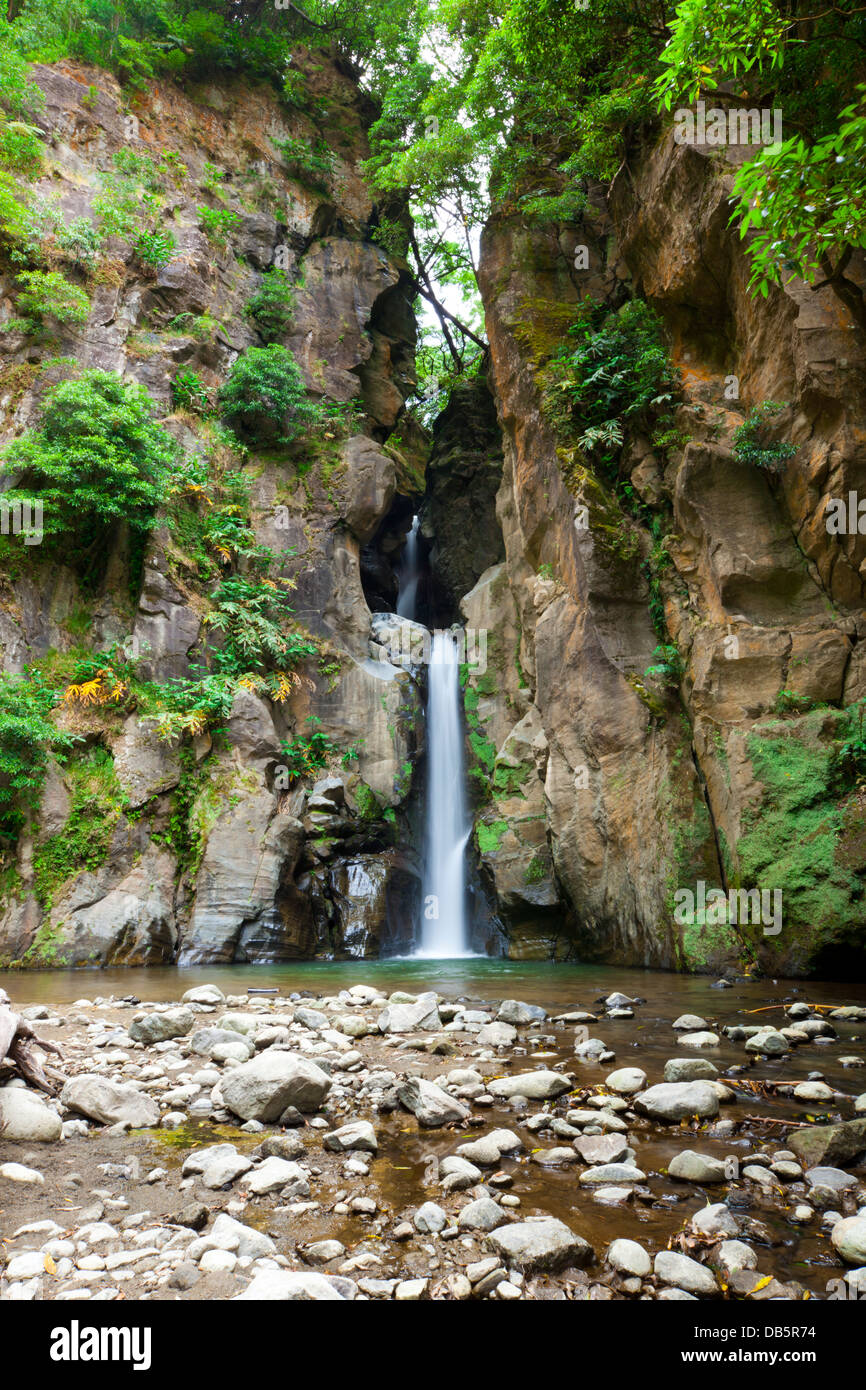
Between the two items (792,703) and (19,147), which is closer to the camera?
(792,703)

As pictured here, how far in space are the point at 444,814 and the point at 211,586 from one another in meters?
7.33

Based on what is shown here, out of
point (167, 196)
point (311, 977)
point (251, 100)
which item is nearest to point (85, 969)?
point (311, 977)

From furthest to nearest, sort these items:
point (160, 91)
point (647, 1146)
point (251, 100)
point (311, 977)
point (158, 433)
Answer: point (251, 100)
point (160, 91)
point (158, 433)
point (311, 977)
point (647, 1146)

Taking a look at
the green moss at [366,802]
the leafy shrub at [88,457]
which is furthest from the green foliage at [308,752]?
the leafy shrub at [88,457]

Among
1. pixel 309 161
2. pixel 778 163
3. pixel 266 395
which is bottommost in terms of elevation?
pixel 778 163

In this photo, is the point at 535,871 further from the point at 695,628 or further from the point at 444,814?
the point at 695,628

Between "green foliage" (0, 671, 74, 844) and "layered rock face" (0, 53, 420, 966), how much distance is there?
1.13 feet

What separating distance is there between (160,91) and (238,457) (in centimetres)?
1037

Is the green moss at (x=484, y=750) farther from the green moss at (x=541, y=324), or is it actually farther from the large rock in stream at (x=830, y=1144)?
the large rock in stream at (x=830, y=1144)

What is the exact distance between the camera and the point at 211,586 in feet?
50.3

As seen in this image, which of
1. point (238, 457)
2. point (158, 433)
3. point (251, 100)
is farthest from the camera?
point (251, 100)

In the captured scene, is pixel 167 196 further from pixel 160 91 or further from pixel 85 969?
pixel 85 969

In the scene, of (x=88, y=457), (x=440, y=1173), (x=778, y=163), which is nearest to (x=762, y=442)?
(x=778, y=163)

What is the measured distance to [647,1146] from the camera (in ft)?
10.6
